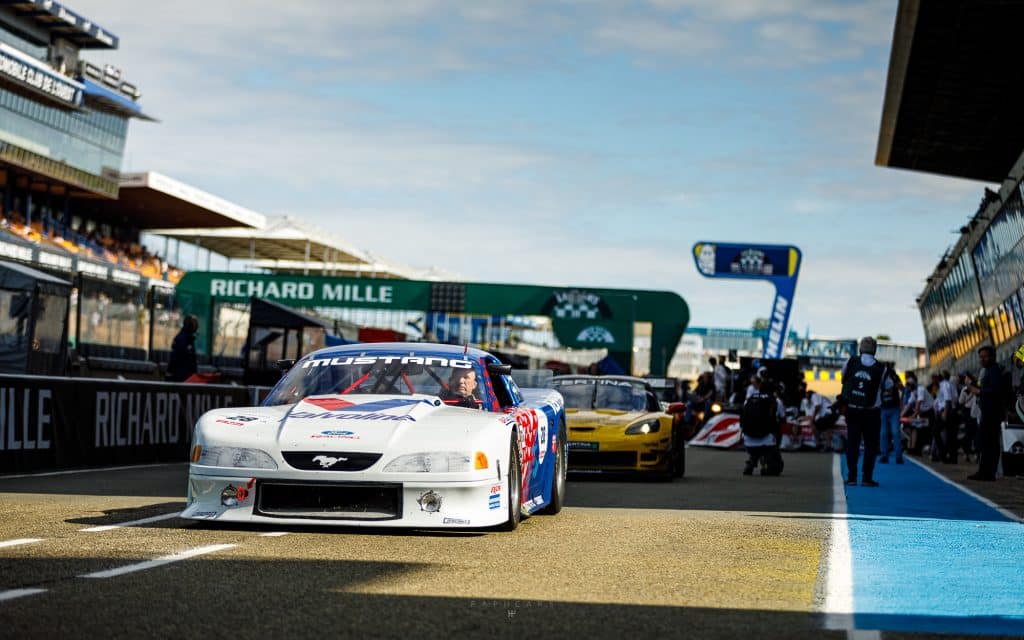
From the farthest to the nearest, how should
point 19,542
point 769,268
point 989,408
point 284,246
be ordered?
point 284,246, point 769,268, point 989,408, point 19,542

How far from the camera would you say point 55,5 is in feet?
210

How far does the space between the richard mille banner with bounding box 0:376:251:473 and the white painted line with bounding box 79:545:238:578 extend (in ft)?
22.7

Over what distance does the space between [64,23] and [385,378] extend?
196 ft

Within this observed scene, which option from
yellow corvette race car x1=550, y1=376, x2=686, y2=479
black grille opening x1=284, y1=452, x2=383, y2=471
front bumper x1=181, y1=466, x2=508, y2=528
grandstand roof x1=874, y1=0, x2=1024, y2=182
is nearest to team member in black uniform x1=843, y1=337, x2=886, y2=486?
yellow corvette race car x1=550, y1=376, x2=686, y2=479

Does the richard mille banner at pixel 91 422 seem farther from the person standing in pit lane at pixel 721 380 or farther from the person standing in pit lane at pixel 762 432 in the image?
the person standing in pit lane at pixel 721 380

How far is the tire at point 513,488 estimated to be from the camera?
9320mm

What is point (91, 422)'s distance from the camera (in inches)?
624

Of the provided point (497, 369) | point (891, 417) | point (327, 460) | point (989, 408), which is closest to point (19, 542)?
point (327, 460)

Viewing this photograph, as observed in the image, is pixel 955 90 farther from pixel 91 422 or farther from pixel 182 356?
pixel 91 422

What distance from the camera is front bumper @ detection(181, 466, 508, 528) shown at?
8.64 meters

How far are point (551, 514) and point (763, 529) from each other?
5.46ft

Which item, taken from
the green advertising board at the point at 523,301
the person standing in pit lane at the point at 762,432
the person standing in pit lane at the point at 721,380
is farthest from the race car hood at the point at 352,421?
the green advertising board at the point at 523,301

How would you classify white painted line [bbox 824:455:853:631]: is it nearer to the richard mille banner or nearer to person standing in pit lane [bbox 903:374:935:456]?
the richard mille banner

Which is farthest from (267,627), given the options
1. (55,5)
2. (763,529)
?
(55,5)
